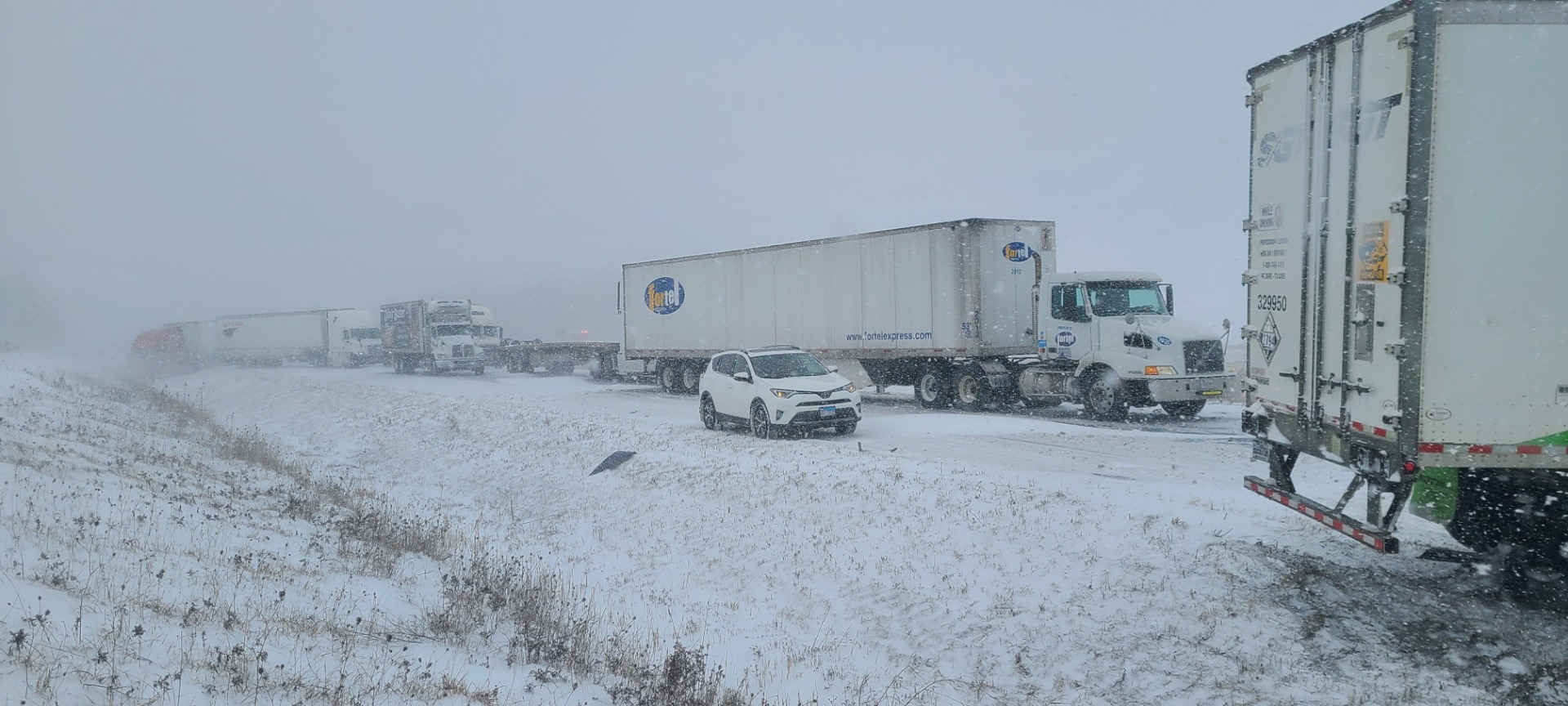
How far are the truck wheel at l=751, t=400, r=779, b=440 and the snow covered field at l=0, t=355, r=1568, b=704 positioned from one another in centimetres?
71

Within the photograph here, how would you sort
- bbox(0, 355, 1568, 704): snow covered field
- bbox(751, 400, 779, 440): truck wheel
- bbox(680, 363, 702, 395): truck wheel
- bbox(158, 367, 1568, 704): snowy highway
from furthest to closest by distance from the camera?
bbox(680, 363, 702, 395): truck wheel → bbox(751, 400, 779, 440): truck wheel → bbox(158, 367, 1568, 704): snowy highway → bbox(0, 355, 1568, 704): snow covered field

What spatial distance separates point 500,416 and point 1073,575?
16865 mm

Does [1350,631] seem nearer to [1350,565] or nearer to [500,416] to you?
[1350,565]

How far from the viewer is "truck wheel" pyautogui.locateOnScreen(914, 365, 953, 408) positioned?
839 inches

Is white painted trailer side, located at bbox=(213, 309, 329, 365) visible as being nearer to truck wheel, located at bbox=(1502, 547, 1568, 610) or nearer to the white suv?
the white suv

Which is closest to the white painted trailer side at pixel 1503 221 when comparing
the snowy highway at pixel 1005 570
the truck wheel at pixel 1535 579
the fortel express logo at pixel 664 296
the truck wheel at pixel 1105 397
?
the truck wheel at pixel 1535 579

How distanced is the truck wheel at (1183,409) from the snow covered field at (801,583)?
340 centimetres

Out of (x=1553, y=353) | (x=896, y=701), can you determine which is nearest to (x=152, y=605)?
(x=896, y=701)

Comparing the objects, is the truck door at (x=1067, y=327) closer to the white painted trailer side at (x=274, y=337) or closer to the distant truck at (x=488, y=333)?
the distant truck at (x=488, y=333)

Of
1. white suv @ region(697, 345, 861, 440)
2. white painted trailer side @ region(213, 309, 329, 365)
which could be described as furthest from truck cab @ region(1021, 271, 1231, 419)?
white painted trailer side @ region(213, 309, 329, 365)

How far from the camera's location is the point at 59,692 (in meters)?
4.49

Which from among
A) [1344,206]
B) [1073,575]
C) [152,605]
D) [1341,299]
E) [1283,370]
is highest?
[1344,206]

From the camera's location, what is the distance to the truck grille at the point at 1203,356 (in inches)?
672

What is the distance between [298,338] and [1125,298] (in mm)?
49601
